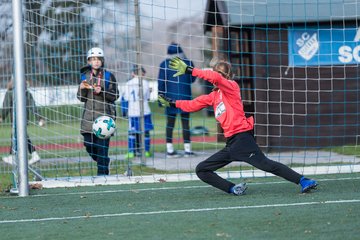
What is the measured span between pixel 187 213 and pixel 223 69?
188 cm

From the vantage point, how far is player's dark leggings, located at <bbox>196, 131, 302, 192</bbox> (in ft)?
29.0

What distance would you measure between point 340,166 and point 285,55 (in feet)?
13.6

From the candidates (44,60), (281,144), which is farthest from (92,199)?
(281,144)

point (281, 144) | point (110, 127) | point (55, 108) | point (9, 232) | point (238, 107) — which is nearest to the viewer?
point (9, 232)

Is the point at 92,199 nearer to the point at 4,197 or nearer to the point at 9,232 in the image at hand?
the point at 4,197

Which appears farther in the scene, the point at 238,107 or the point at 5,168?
the point at 5,168

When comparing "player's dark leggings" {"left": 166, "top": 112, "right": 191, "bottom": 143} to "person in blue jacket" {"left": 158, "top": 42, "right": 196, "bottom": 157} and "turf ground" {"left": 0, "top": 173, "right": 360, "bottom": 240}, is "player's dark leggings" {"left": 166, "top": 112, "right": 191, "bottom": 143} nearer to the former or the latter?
"person in blue jacket" {"left": 158, "top": 42, "right": 196, "bottom": 157}

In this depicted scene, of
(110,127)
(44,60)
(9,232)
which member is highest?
(44,60)

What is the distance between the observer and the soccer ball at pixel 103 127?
35.9 ft

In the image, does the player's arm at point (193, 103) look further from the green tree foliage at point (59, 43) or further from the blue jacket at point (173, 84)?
the blue jacket at point (173, 84)

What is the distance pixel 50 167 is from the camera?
13.8 metres

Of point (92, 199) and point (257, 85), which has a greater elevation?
point (257, 85)

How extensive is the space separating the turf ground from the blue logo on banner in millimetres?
4803

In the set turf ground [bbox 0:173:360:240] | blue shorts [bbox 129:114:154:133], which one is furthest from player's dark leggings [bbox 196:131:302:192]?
blue shorts [bbox 129:114:154:133]
